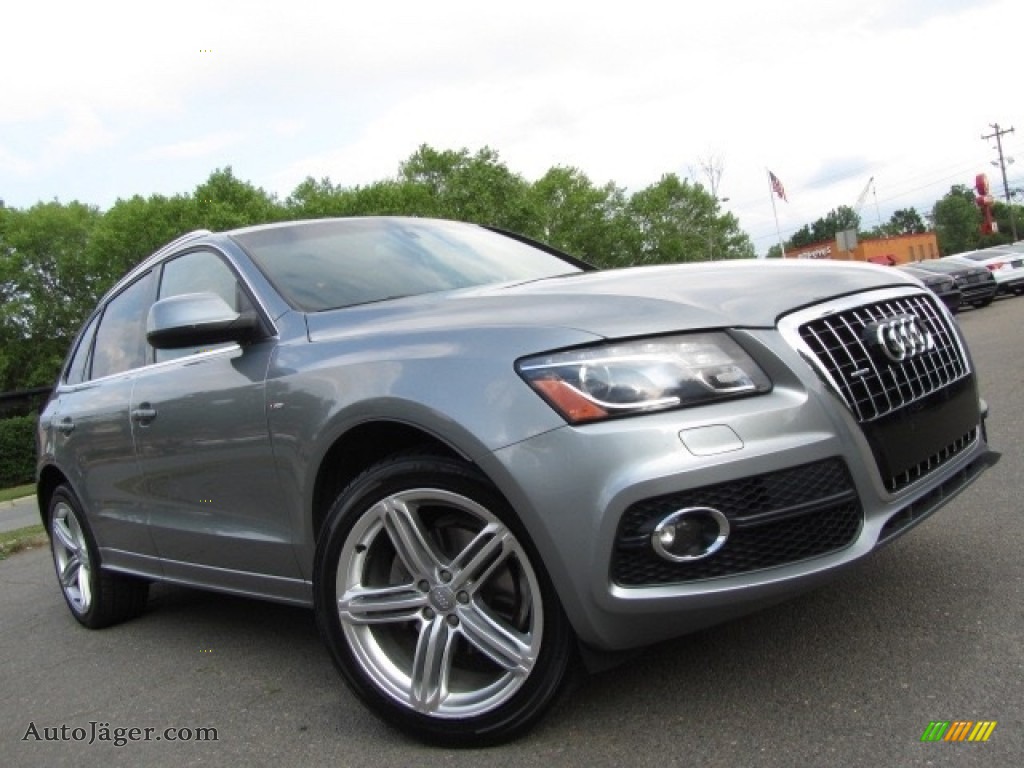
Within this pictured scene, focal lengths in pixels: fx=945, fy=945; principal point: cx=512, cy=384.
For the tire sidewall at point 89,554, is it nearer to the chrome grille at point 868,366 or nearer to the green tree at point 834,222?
the chrome grille at point 868,366

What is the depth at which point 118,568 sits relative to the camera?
4406 millimetres

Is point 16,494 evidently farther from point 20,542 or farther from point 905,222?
point 905,222

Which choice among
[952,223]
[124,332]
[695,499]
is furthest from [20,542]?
[952,223]

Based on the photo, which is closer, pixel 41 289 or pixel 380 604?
pixel 380 604

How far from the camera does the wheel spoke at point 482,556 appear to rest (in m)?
2.50

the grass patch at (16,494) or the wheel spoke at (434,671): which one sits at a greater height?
the wheel spoke at (434,671)

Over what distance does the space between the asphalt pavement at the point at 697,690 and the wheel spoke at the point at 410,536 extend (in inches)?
20.6

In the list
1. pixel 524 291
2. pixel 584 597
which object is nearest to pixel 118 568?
pixel 524 291

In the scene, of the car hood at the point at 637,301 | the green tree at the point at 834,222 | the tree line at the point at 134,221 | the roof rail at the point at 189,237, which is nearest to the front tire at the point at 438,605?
the car hood at the point at 637,301

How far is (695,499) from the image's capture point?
2.26 metres

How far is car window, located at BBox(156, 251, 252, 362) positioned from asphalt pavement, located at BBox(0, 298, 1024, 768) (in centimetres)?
129

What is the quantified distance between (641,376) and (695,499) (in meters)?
0.33

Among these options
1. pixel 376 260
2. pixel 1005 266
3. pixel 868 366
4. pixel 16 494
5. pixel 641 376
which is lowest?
pixel 16 494

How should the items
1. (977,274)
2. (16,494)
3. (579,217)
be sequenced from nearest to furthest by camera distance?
1. (977,274)
2. (16,494)
3. (579,217)
